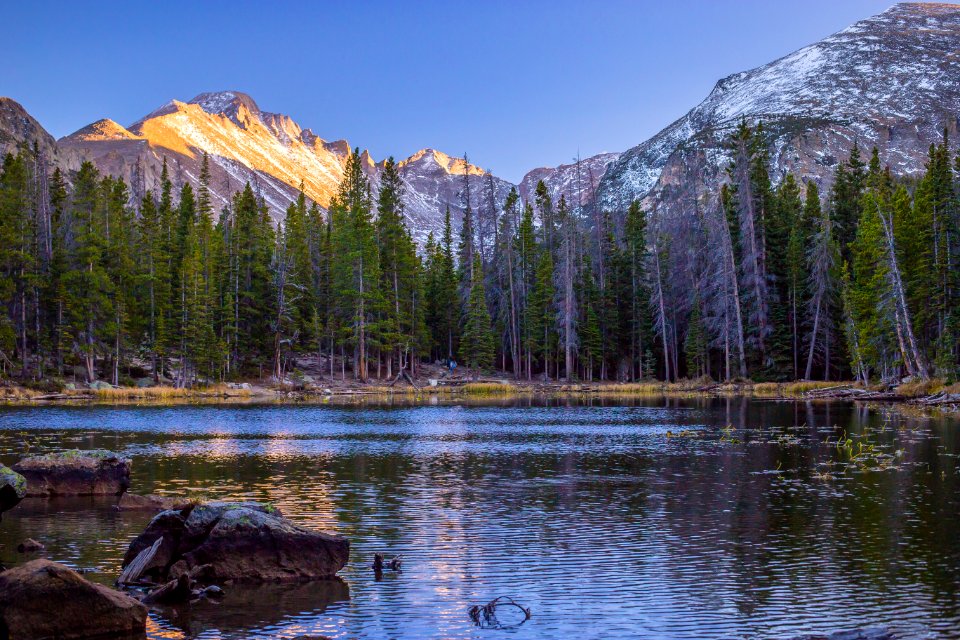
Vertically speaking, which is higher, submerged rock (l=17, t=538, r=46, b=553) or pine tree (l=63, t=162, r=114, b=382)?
pine tree (l=63, t=162, r=114, b=382)

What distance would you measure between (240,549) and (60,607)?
3485 mm

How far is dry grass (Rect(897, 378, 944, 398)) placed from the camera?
179 ft

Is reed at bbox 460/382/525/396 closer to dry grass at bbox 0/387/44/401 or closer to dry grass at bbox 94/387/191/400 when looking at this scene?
dry grass at bbox 94/387/191/400

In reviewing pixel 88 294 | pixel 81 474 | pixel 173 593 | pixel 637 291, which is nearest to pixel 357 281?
pixel 88 294

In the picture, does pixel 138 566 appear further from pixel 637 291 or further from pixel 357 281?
pixel 637 291

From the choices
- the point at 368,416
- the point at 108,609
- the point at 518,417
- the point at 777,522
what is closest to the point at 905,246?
the point at 518,417

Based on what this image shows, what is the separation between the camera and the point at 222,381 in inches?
3206

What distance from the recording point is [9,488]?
716 inches

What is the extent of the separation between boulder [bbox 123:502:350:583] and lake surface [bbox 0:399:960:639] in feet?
1.65

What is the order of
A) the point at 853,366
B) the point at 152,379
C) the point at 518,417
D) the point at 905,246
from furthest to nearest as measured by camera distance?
the point at 152,379 < the point at 853,366 < the point at 905,246 < the point at 518,417

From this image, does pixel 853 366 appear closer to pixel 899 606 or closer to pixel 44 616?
pixel 899 606

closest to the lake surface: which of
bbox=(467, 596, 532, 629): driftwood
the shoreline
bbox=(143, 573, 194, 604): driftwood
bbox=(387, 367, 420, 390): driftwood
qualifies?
bbox=(467, 596, 532, 629): driftwood

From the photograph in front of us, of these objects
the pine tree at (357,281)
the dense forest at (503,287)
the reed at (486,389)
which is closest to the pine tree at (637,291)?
the dense forest at (503,287)

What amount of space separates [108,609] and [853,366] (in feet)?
216
